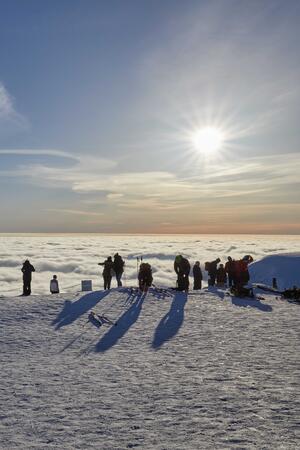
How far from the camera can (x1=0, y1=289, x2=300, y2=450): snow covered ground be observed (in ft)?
22.4

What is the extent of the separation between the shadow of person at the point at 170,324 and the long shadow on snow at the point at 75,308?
3.24m

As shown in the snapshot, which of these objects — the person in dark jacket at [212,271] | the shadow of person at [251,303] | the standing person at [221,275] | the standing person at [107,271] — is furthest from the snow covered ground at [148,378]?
the person in dark jacket at [212,271]

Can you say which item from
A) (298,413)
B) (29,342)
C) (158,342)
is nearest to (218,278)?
(158,342)

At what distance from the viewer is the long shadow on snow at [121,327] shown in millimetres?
12188

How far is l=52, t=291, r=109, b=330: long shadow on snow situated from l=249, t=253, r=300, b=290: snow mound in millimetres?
29878

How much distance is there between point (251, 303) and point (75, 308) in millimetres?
A: 8246

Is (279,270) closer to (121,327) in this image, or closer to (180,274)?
(180,274)

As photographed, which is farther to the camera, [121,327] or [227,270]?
[227,270]

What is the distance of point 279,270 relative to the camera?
49.0 m

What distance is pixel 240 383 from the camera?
8.98 m

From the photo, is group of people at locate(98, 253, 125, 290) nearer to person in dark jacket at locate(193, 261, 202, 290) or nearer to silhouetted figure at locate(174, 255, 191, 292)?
silhouetted figure at locate(174, 255, 191, 292)

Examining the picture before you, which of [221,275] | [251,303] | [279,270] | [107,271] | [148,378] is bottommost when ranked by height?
[279,270]

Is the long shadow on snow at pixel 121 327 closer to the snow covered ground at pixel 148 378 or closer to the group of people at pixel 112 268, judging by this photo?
the snow covered ground at pixel 148 378

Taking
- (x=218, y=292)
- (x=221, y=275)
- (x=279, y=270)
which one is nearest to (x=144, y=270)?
(x=218, y=292)
